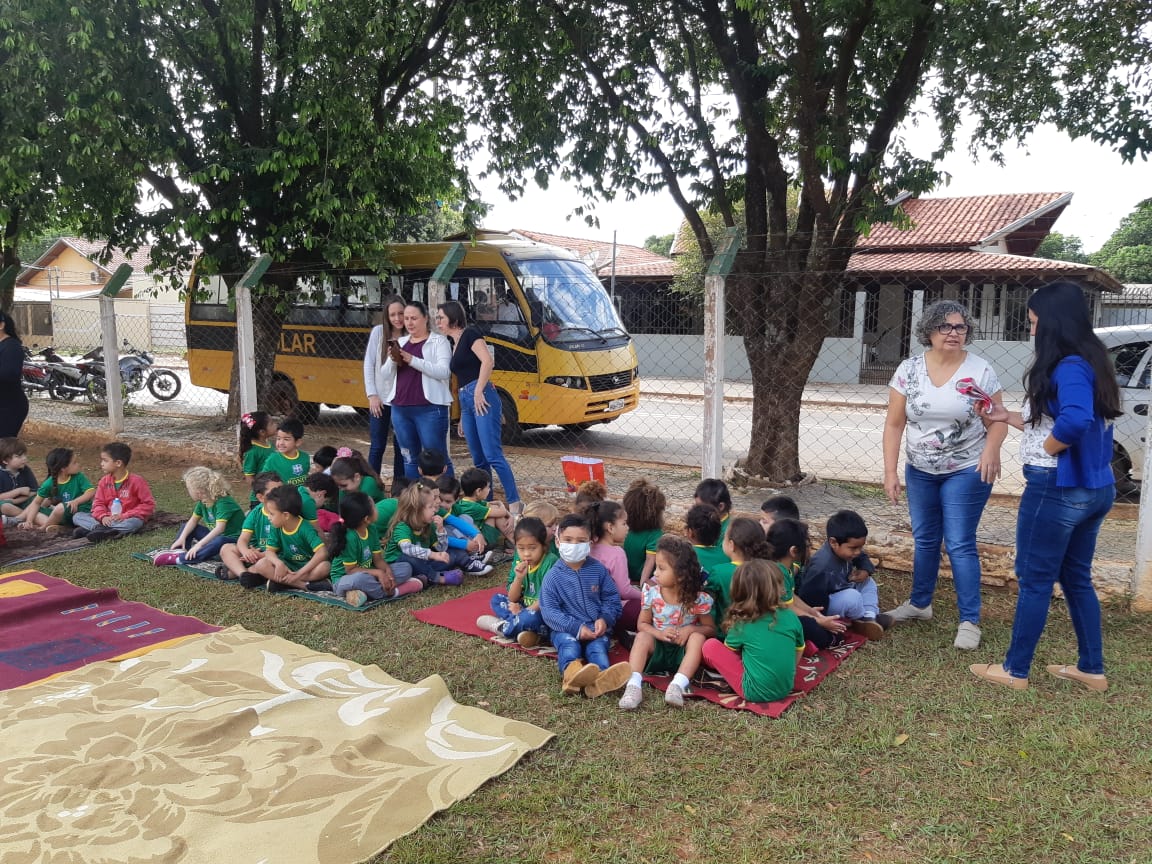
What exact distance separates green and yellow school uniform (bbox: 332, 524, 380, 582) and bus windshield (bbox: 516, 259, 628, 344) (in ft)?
16.5

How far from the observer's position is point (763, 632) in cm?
359

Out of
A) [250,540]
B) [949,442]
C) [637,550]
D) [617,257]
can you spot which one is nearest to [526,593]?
[637,550]

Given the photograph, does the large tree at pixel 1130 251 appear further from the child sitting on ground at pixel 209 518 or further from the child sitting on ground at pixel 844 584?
the child sitting on ground at pixel 209 518

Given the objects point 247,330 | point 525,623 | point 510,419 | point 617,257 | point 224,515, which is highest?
point 617,257

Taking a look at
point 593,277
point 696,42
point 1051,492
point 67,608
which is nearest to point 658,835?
point 1051,492

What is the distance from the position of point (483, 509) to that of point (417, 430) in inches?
42.0

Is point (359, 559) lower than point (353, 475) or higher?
lower

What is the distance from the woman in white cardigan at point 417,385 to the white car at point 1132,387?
16.6ft

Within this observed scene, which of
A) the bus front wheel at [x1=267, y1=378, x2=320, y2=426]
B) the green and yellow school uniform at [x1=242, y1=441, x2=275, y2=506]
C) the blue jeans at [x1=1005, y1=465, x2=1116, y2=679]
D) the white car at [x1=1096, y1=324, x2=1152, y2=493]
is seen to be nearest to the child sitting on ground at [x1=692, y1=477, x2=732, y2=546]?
the blue jeans at [x1=1005, y1=465, x2=1116, y2=679]

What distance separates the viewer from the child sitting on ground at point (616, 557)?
4.28 meters

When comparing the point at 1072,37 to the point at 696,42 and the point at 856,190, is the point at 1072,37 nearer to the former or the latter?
the point at 856,190

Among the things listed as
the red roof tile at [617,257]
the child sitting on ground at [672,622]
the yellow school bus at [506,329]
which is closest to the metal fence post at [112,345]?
the yellow school bus at [506,329]

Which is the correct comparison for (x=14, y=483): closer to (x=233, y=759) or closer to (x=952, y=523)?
(x=233, y=759)

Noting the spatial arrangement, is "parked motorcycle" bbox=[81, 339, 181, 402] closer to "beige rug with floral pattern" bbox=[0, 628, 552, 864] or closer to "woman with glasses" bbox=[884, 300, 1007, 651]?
"beige rug with floral pattern" bbox=[0, 628, 552, 864]
